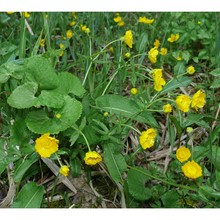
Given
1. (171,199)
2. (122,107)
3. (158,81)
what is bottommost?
(171,199)

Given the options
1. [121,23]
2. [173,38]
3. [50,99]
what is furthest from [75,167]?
[121,23]

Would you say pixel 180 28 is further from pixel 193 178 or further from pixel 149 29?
pixel 193 178

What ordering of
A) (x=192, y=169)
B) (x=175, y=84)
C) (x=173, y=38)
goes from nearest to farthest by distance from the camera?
(x=192, y=169)
(x=175, y=84)
(x=173, y=38)

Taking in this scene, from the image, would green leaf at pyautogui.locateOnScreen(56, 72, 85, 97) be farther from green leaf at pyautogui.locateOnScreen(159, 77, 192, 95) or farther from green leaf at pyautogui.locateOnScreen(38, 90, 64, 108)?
green leaf at pyautogui.locateOnScreen(159, 77, 192, 95)

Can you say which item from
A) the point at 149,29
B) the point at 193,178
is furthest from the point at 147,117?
the point at 149,29

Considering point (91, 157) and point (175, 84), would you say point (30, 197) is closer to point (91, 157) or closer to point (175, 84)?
point (91, 157)

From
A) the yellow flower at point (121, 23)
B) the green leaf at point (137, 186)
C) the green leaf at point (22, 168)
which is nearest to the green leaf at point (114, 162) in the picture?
the green leaf at point (137, 186)
